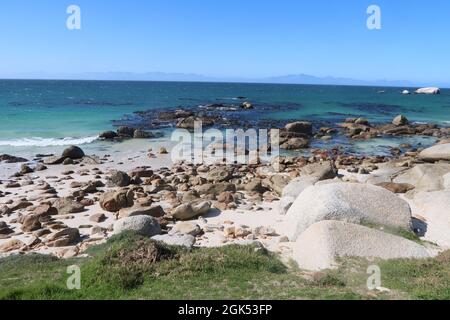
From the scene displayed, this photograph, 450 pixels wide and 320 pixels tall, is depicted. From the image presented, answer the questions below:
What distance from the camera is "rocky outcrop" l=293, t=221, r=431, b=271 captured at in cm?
998

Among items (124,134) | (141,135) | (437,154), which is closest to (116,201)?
(437,154)

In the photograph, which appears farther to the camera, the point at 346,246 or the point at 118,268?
the point at 346,246

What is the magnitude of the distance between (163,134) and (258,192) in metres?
19.6

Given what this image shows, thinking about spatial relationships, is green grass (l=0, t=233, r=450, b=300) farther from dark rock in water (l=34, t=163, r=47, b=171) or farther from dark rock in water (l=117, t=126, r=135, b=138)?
dark rock in water (l=117, t=126, r=135, b=138)

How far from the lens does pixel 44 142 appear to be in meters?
31.8

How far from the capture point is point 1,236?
1305 cm

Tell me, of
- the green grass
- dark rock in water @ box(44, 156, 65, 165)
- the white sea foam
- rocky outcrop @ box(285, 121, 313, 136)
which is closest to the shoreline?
dark rock in water @ box(44, 156, 65, 165)

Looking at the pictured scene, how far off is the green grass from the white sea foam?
73.6 ft

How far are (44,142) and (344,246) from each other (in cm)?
2734

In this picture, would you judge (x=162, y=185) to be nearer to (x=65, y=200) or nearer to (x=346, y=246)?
(x=65, y=200)

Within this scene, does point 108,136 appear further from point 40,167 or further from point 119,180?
point 119,180

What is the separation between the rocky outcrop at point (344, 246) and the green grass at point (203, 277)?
0.42 metres
